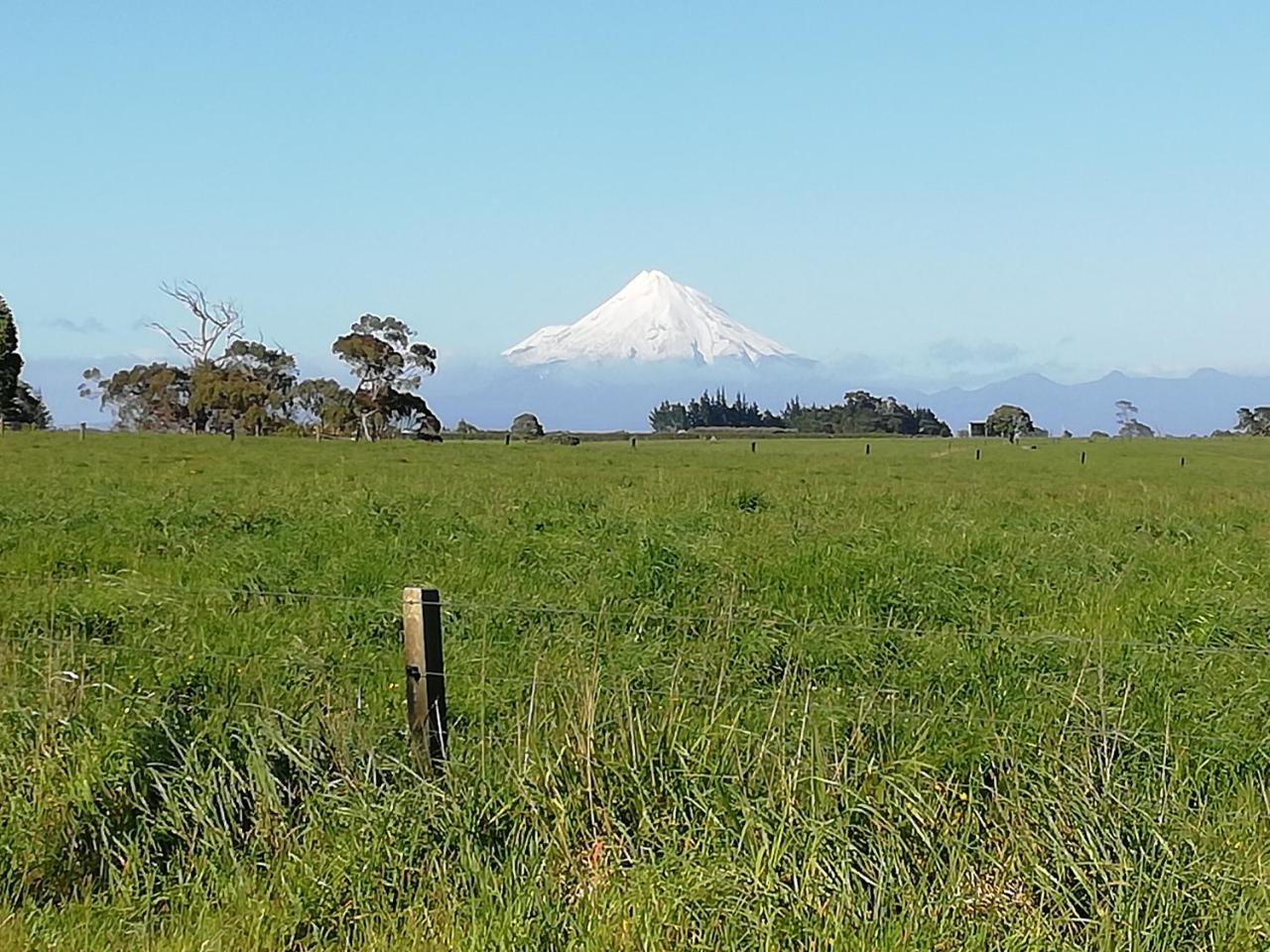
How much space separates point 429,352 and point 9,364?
29463 millimetres

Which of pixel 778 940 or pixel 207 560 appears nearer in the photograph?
pixel 778 940

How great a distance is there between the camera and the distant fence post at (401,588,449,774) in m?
6.06

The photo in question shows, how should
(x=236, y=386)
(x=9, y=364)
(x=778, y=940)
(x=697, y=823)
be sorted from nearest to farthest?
(x=778, y=940), (x=697, y=823), (x=9, y=364), (x=236, y=386)

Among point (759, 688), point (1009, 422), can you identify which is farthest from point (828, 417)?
point (759, 688)

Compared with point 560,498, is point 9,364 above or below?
above

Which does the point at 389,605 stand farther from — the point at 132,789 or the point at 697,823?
the point at 697,823

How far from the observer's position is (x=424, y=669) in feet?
19.9

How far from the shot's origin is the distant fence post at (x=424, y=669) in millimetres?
6062

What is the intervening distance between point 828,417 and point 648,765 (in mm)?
150194

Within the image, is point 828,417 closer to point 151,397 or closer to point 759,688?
point 151,397

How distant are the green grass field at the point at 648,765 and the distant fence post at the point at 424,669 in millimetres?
158

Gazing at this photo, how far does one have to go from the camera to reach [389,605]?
9.99 metres

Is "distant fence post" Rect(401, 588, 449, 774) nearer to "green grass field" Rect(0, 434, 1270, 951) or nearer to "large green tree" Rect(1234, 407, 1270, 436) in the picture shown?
"green grass field" Rect(0, 434, 1270, 951)

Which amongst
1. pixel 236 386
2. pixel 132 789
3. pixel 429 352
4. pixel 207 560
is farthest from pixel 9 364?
pixel 132 789
